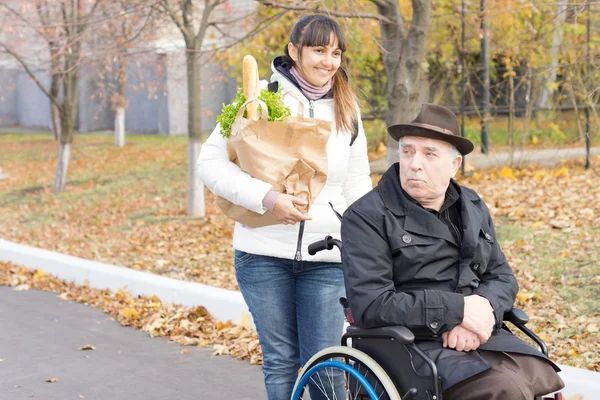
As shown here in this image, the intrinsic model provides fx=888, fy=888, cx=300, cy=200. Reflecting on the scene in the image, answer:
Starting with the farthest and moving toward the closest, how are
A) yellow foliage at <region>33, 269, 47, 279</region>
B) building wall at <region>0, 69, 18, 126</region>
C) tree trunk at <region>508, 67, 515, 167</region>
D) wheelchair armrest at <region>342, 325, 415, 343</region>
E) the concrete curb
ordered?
building wall at <region>0, 69, 18, 126</region> < tree trunk at <region>508, 67, 515, 167</region> < yellow foliage at <region>33, 269, 47, 279</region> < the concrete curb < wheelchair armrest at <region>342, 325, 415, 343</region>

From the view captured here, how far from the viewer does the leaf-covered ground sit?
6.89 meters

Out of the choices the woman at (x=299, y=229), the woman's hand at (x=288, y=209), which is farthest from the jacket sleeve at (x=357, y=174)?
the woman's hand at (x=288, y=209)

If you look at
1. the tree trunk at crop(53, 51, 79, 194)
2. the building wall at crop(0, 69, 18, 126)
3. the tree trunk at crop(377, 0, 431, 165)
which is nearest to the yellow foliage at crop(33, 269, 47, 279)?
the tree trunk at crop(377, 0, 431, 165)

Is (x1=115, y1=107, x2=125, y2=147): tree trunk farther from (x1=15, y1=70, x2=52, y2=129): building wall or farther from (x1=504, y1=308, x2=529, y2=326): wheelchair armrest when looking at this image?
(x1=504, y1=308, x2=529, y2=326): wheelchair armrest

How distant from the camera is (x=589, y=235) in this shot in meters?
9.00

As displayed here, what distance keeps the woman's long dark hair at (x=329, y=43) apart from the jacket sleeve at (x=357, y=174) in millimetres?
122

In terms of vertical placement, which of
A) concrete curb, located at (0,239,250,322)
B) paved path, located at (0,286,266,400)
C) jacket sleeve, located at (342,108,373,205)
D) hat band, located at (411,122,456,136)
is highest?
hat band, located at (411,122,456,136)

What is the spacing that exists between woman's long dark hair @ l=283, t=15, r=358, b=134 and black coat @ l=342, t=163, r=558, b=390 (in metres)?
0.39

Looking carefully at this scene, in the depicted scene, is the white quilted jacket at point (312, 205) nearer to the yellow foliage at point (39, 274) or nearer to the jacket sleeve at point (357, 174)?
the jacket sleeve at point (357, 174)

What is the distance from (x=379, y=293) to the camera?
341cm

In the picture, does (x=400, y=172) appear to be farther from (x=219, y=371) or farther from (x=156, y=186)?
(x=156, y=186)

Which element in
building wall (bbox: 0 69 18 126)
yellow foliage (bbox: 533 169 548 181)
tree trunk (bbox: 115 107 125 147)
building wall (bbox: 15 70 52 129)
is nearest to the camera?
yellow foliage (bbox: 533 169 548 181)

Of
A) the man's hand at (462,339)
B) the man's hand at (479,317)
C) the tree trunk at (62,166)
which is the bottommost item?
the tree trunk at (62,166)

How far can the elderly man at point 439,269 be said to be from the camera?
10.9 feet
